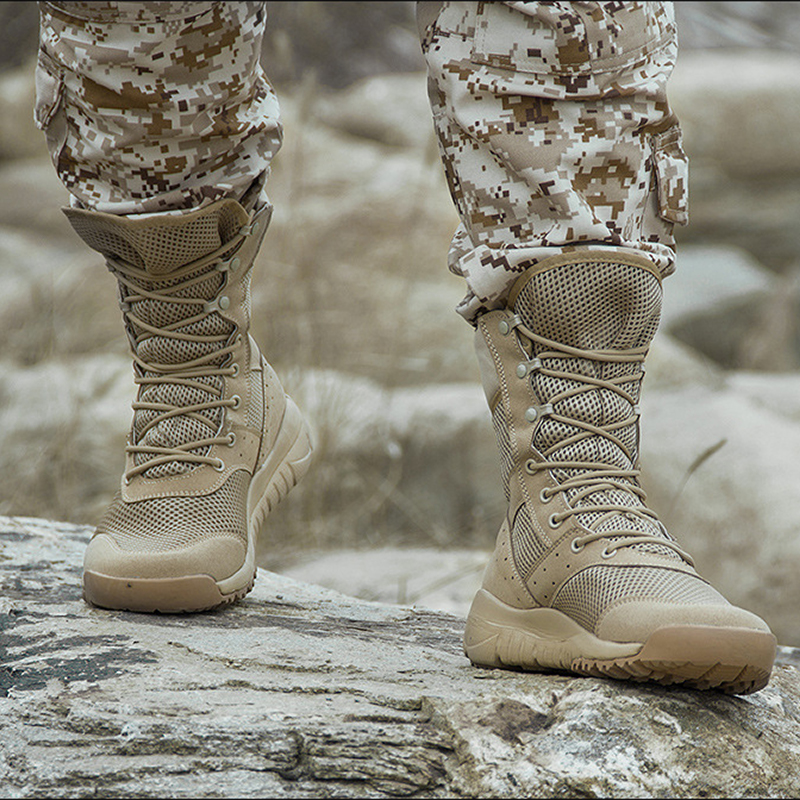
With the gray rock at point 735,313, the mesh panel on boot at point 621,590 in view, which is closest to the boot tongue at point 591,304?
the mesh panel on boot at point 621,590

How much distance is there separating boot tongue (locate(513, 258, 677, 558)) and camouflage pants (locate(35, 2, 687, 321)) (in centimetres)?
4

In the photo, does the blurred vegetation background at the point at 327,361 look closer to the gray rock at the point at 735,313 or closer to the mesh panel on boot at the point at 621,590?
the gray rock at the point at 735,313

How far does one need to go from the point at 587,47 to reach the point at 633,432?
47 centimetres

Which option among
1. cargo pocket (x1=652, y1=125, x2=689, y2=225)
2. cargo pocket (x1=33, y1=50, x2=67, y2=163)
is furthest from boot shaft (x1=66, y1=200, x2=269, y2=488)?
cargo pocket (x1=652, y1=125, x2=689, y2=225)

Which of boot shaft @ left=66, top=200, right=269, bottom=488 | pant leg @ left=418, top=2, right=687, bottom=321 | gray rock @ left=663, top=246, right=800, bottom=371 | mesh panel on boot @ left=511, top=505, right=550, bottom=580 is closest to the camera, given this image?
pant leg @ left=418, top=2, right=687, bottom=321

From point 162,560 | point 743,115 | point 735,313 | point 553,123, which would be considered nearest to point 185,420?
point 162,560

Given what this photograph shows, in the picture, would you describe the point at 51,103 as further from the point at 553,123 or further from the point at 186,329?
the point at 553,123

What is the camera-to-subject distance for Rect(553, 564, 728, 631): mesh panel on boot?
3.76 ft

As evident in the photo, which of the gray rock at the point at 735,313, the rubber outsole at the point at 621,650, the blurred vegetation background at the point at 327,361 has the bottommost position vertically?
the gray rock at the point at 735,313

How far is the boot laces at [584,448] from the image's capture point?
1.25m

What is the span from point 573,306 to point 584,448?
176 millimetres

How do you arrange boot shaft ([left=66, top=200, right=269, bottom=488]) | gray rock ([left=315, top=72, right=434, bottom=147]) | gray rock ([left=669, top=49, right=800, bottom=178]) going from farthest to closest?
gray rock ([left=669, top=49, right=800, bottom=178])
gray rock ([left=315, top=72, right=434, bottom=147])
boot shaft ([left=66, top=200, right=269, bottom=488])

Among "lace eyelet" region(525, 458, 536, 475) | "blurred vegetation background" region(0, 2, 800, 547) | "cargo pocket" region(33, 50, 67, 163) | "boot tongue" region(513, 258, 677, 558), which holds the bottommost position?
"blurred vegetation background" region(0, 2, 800, 547)

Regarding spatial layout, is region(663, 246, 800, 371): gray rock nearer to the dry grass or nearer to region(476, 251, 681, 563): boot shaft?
the dry grass
